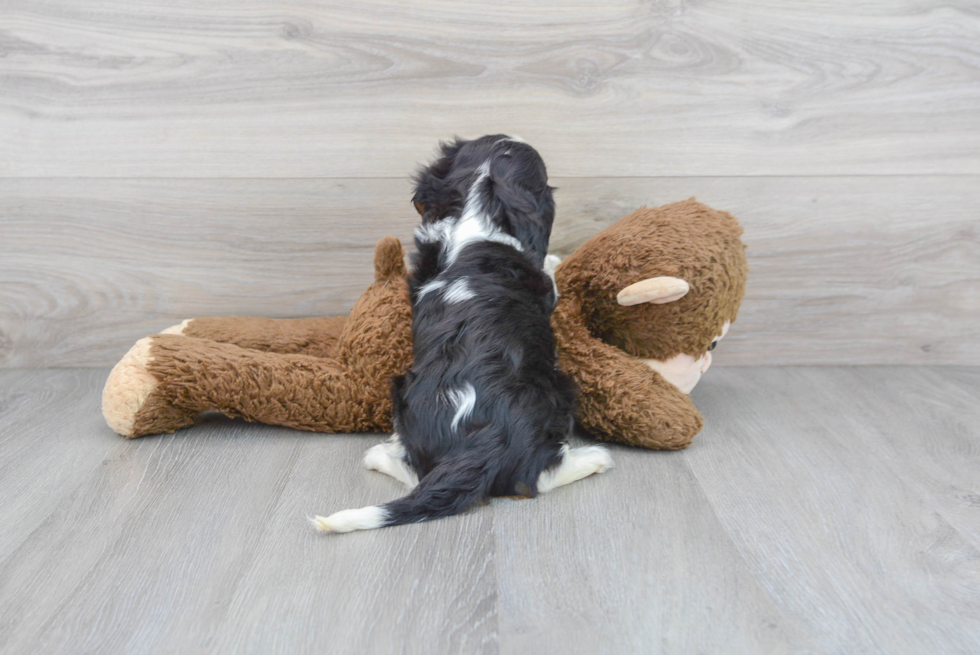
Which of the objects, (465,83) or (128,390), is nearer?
(128,390)

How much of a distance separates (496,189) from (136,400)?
2.49 ft

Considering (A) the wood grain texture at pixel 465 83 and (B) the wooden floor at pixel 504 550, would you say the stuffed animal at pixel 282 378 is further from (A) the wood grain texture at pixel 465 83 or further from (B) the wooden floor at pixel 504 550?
(A) the wood grain texture at pixel 465 83

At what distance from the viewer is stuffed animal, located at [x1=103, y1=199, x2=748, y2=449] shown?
1.35 m

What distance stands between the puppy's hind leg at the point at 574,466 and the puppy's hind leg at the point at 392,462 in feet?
0.69

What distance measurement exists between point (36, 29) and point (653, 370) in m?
1.52

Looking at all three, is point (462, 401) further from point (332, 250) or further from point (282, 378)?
point (332, 250)

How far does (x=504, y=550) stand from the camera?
103cm

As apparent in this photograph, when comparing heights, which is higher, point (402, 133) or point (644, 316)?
point (402, 133)

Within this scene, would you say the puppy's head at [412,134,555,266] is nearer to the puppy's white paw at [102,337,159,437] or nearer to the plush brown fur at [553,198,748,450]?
the plush brown fur at [553,198,748,450]

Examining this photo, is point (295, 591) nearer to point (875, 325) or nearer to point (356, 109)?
point (356, 109)

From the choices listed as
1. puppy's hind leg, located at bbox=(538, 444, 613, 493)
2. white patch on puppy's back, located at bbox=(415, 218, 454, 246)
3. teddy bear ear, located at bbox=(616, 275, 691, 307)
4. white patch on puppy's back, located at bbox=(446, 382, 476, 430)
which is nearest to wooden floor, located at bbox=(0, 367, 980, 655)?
puppy's hind leg, located at bbox=(538, 444, 613, 493)

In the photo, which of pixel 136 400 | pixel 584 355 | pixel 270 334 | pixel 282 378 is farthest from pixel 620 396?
pixel 136 400

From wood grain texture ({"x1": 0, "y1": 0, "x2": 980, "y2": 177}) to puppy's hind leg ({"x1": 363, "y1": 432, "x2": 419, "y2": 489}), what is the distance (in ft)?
2.28

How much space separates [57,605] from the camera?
0.91m
